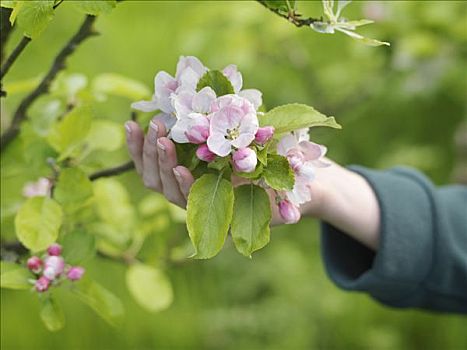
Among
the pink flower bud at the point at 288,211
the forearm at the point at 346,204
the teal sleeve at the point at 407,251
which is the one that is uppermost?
the pink flower bud at the point at 288,211

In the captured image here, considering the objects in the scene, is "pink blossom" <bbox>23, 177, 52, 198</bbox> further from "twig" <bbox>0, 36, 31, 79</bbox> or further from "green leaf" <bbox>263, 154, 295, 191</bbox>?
"green leaf" <bbox>263, 154, 295, 191</bbox>

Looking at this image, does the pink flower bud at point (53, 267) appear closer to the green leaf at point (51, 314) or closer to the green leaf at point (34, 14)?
the green leaf at point (51, 314)

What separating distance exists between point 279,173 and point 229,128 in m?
0.07

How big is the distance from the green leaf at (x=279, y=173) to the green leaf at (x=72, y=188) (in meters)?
0.35

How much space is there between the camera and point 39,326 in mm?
2314

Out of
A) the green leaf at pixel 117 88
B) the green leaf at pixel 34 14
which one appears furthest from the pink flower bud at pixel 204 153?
the green leaf at pixel 117 88

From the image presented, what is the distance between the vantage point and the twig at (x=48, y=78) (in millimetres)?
1138

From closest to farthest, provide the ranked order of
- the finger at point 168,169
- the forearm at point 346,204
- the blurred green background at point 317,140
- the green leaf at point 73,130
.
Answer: the finger at point 168,169 < the green leaf at point 73,130 < the forearm at point 346,204 < the blurred green background at point 317,140

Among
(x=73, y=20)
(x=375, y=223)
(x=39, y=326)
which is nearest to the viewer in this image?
(x=375, y=223)

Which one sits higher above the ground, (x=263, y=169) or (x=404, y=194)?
(x=263, y=169)

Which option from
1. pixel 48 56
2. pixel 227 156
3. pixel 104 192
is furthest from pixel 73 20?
pixel 227 156

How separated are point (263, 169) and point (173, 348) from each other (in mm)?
1524

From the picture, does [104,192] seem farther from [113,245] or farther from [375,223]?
[375,223]

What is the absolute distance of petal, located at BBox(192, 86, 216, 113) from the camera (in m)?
0.90
